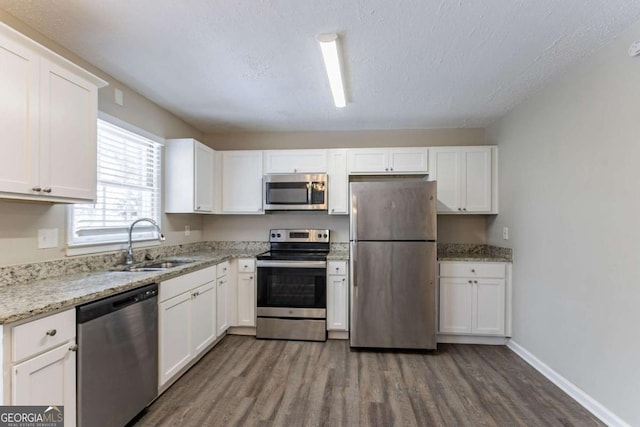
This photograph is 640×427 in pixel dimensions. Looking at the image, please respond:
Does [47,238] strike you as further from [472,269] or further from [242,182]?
[472,269]

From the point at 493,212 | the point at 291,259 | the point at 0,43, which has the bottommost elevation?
the point at 291,259

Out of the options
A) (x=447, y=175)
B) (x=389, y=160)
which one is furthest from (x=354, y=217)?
(x=447, y=175)

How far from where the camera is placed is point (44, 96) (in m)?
1.59

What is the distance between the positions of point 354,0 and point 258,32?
2.01 ft

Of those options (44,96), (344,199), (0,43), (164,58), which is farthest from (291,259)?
(0,43)

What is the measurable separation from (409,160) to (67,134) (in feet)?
9.99

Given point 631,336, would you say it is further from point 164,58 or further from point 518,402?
point 164,58

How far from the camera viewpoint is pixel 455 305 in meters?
3.13

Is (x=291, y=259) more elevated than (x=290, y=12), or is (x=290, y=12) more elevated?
(x=290, y=12)

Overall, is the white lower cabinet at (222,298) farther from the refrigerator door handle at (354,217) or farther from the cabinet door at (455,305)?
the cabinet door at (455,305)

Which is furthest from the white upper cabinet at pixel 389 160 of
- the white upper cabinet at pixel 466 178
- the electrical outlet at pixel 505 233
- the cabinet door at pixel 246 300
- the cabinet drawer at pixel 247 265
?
the cabinet door at pixel 246 300

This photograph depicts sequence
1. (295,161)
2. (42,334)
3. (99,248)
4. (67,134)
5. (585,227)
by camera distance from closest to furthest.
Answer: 1. (42,334)
2. (67,134)
3. (585,227)
4. (99,248)
5. (295,161)

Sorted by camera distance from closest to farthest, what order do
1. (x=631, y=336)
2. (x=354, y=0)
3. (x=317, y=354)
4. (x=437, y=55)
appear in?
(x=354, y=0) → (x=631, y=336) → (x=437, y=55) → (x=317, y=354)

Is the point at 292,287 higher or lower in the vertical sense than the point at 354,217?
lower
